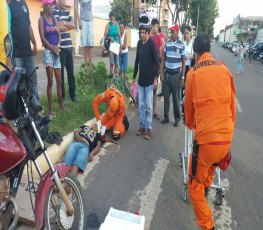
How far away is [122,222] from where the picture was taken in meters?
2.69

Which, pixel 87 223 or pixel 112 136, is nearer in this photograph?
pixel 87 223

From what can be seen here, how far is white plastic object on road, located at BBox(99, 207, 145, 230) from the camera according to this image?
2637 mm

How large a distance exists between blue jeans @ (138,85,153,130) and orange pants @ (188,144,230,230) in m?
2.73

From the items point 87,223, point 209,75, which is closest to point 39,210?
point 87,223

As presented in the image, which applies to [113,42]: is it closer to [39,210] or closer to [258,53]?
[39,210]

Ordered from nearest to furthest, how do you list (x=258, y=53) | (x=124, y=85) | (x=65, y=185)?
(x=65, y=185)
(x=124, y=85)
(x=258, y=53)

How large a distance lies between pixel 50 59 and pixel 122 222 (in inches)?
149

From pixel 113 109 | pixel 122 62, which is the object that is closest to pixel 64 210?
pixel 113 109

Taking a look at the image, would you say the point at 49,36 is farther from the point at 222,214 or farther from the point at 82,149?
the point at 222,214

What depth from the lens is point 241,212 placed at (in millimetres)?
3588

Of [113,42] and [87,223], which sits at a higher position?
[113,42]

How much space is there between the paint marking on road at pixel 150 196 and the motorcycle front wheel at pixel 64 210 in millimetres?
734

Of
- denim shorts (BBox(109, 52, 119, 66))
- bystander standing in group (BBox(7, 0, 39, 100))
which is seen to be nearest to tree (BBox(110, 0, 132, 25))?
denim shorts (BBox(109, 52, 119, 66))

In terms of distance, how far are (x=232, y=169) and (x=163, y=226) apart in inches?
76.7
